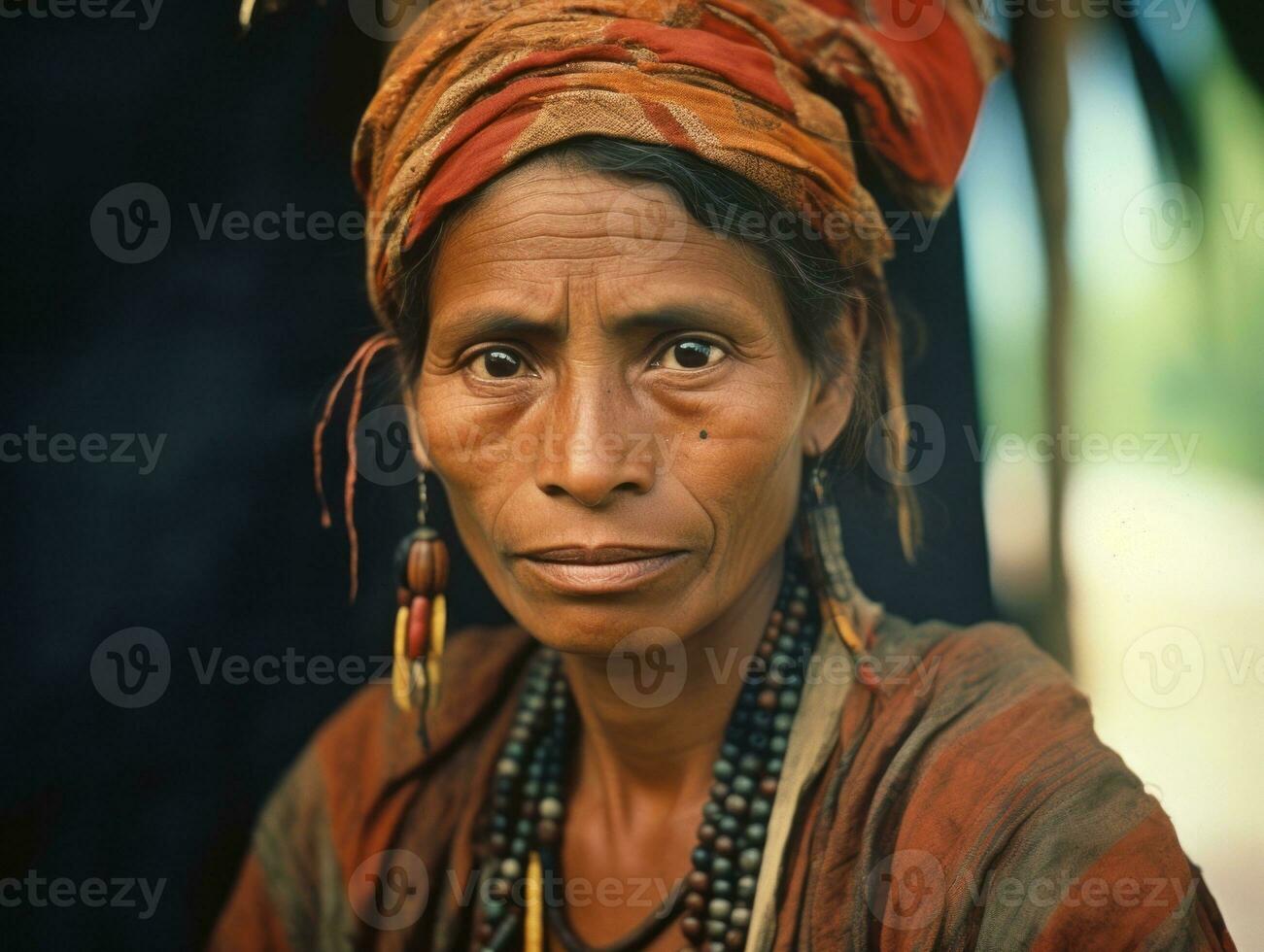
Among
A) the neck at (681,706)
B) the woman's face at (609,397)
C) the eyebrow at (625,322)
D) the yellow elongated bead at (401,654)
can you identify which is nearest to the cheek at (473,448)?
the woman's face at (609,397)

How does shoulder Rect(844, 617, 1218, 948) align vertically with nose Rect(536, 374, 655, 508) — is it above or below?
below

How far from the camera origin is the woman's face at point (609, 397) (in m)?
1.63

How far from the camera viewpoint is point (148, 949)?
2.25 metres

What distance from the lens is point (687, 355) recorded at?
1.68 m

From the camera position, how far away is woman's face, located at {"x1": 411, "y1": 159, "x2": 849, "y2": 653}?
1.63m

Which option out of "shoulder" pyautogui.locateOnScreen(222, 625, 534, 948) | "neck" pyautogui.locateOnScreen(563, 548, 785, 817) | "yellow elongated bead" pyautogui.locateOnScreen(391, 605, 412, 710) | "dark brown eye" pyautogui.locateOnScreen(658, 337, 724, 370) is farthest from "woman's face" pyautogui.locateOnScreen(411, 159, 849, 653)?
"shoulder" pyautogui.locateOnScreen(222, 625, 534, 948)

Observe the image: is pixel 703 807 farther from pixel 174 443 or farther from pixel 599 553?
pixel 174 443

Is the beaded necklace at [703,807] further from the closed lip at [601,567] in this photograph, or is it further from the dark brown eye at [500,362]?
the dark brown eye at [500,362]

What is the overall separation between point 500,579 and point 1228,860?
1.21 metres

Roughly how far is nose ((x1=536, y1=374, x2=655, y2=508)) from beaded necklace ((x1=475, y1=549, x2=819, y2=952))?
45cm

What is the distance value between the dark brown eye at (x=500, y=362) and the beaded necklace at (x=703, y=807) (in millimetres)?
579

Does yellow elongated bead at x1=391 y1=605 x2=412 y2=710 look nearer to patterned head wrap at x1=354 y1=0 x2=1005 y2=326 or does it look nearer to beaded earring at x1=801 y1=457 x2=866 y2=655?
patterned head wrap at x1=354 y1=0 x2=1005 y2=326

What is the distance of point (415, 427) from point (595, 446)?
0.54m

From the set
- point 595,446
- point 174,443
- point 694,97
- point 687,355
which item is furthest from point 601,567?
point 174,443
